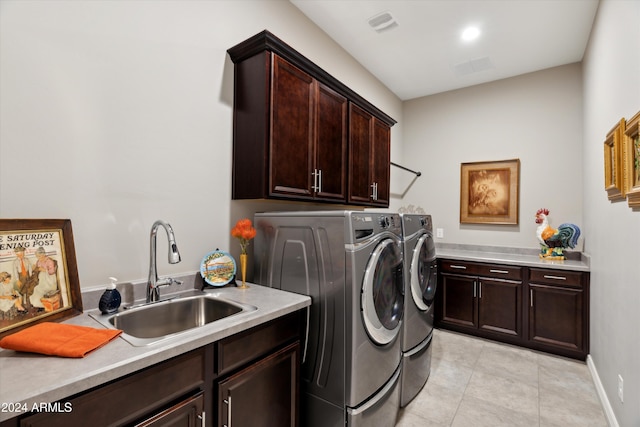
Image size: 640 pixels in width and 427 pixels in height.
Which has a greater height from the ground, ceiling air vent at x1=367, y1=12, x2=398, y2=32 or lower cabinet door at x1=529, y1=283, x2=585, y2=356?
ceiling air vent at x1=367, y1=12, x2=398, y2=32

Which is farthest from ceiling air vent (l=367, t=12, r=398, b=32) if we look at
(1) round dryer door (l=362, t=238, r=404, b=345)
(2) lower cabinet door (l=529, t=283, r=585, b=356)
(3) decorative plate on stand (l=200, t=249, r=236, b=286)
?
(2) lower cabinet door (l=529, t=283, r=585, b=356)

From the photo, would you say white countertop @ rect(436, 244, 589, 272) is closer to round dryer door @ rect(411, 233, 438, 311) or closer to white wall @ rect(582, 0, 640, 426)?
white wall @ rect(582, 0, 640, 426)

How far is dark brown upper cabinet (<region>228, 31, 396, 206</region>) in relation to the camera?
1812 millimetres

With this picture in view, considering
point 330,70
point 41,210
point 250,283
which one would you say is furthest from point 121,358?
point 330,70

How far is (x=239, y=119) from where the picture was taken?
6.48ft

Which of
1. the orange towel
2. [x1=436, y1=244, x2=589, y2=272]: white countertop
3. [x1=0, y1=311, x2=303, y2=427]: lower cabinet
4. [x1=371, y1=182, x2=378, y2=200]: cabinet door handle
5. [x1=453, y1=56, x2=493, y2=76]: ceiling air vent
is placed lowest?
[x1=0, y1=311, x2=303, y2=427]: lower cabinet

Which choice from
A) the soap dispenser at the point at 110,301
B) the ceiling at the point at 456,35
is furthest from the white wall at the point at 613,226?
the soap dispenser at the point at 110,301

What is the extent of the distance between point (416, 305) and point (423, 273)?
0.84ft

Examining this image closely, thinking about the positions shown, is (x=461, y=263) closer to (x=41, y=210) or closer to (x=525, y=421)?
(x=525, y=421)

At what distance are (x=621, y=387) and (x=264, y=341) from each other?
6.47ft

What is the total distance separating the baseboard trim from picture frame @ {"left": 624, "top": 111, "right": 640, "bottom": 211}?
135 centimetres

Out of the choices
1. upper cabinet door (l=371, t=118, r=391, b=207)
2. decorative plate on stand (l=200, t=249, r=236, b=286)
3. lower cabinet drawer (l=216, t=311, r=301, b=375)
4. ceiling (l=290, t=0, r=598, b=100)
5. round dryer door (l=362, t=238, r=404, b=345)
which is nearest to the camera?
lower cabinet drawer (l=216, t=311, r=301, b=375)

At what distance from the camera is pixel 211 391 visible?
45.4 inches

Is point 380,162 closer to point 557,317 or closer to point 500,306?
point 500,306
